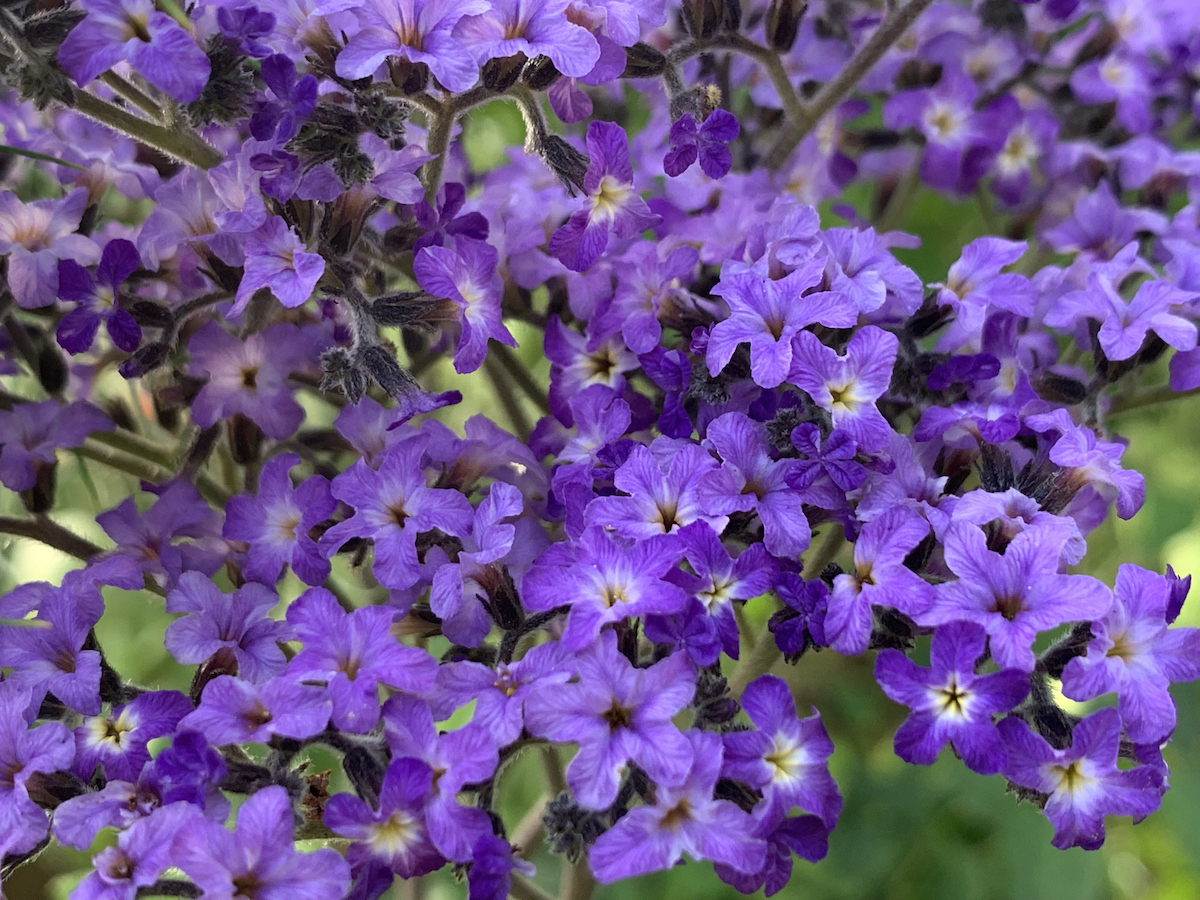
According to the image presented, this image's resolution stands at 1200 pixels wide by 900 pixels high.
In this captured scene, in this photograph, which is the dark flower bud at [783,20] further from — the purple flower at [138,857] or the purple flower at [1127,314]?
the purple flower at [138,857]

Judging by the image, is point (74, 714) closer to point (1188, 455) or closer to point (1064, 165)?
point (1064, 165)

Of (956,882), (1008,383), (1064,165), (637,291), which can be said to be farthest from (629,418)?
(956,882)

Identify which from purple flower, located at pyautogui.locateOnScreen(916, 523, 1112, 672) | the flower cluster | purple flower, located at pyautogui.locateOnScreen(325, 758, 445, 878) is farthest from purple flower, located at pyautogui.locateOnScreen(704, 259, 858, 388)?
purple flower, located at pyautogui.locateOnScreen(325, 758, 445, 878)

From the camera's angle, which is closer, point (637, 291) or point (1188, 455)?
point (637, 291)

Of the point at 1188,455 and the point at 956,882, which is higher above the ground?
the point at 1188,455

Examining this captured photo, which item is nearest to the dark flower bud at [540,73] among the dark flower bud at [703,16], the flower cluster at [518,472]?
the flower cluster at [518,472]

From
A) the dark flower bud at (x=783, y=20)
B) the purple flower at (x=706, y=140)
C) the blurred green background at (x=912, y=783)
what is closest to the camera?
the purple flower at (x=706, y=140)
